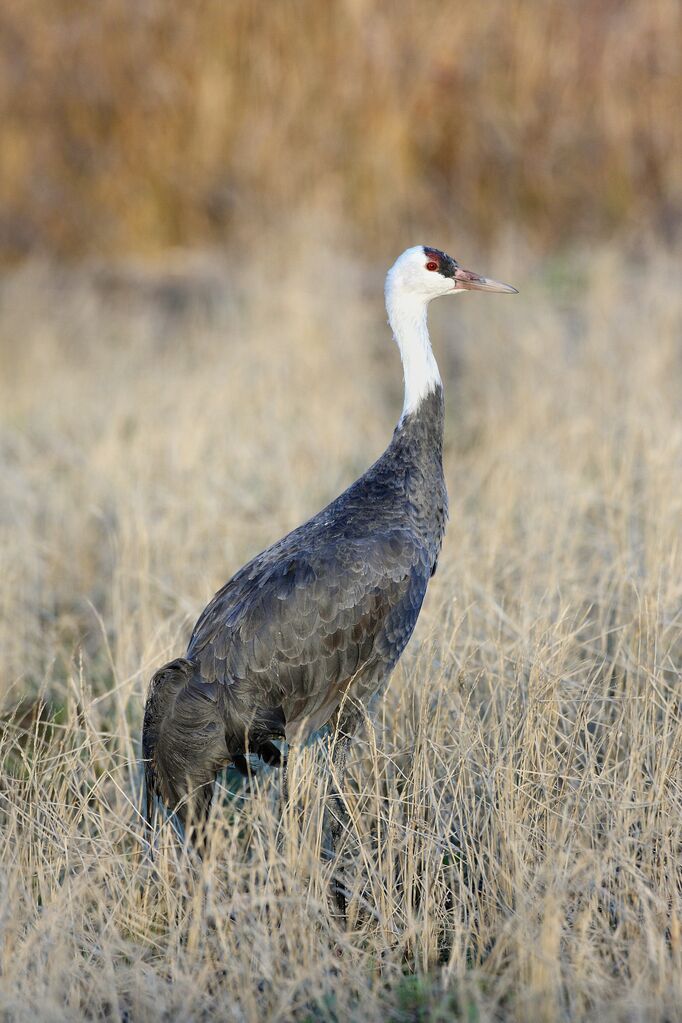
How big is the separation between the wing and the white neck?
66 centimetres

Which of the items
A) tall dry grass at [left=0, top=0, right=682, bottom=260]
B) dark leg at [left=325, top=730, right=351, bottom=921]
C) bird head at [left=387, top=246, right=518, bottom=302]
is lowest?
dark leg at [left=325, top=730, right=351, bottom=921]

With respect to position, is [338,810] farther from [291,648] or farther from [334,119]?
[334,119]

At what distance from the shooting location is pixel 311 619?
4.14m

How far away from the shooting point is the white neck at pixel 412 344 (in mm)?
4730

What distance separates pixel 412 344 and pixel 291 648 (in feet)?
4.27

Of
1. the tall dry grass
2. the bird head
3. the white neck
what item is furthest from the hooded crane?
the tall dry grass

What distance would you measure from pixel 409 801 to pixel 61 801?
1.07 metres

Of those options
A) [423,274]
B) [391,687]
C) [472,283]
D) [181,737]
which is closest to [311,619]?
[181,737]

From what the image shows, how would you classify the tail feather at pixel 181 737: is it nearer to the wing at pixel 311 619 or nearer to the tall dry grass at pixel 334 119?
the wing at pixel 311 619

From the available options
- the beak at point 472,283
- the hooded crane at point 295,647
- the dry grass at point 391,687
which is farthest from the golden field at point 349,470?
the beak at point 472,283

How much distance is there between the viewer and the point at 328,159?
1157cm

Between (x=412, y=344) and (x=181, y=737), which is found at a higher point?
(x=412, y=344)

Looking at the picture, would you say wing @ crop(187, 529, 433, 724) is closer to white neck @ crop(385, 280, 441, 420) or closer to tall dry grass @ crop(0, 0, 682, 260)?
white neck @ crop(385, 280, 441, 420)

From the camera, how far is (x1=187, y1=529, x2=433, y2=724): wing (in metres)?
4.11
